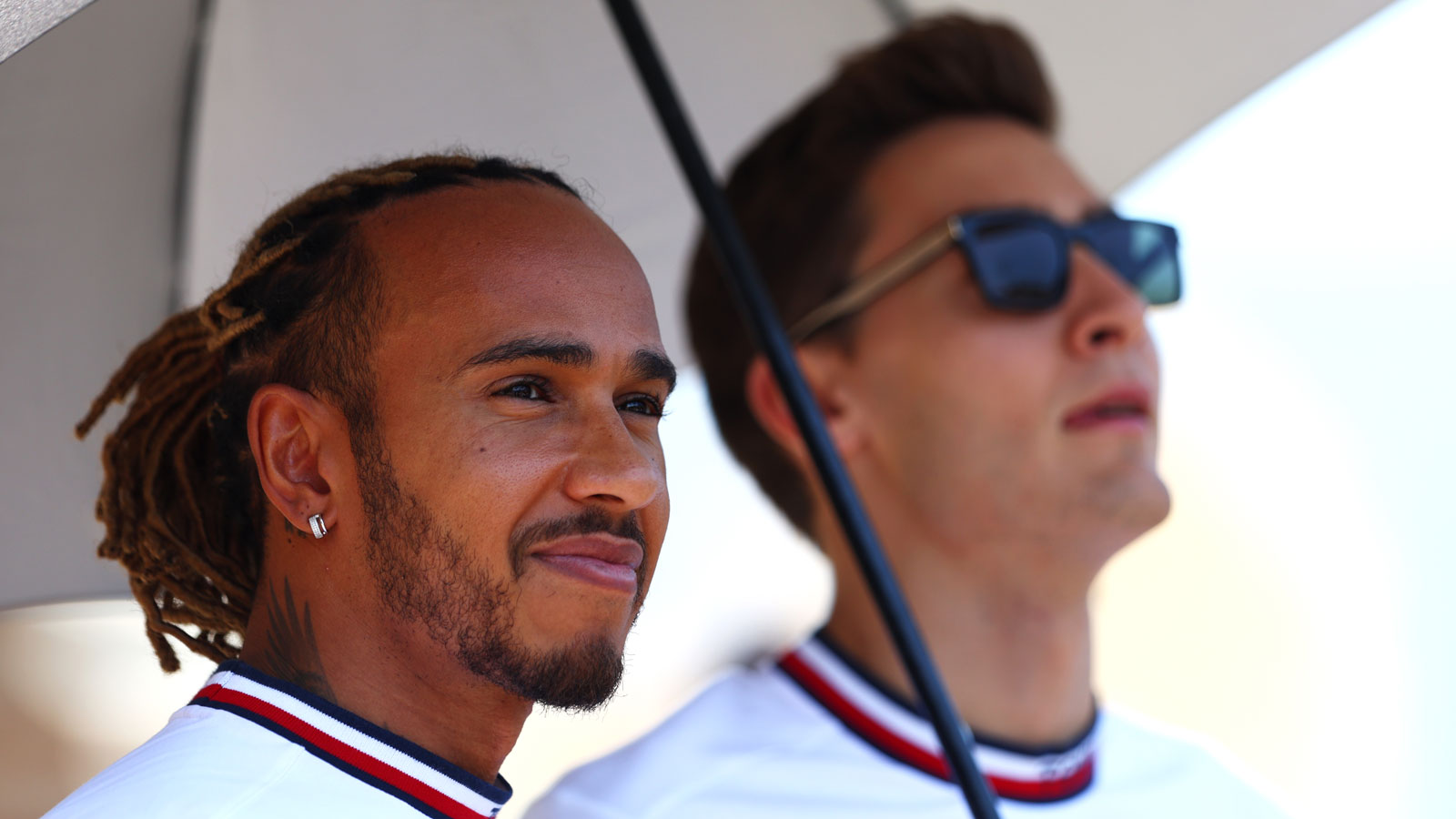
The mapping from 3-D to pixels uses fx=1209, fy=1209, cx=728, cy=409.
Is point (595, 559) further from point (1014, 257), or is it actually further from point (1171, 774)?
point (1171, 774)

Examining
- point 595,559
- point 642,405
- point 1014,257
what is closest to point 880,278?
point 1014,257

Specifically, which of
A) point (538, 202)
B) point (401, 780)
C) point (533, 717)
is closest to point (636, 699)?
point (533, 717)

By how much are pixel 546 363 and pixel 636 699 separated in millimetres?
265

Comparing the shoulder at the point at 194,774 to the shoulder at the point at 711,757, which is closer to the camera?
the shoulder at the point at 194,774

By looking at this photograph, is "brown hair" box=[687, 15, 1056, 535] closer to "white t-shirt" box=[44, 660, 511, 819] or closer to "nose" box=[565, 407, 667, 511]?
"nose" box=[565, 407, 667, 511]

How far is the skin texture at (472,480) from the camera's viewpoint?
78cm

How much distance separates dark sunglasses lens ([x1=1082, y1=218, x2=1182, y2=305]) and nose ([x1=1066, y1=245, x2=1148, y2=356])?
2cm

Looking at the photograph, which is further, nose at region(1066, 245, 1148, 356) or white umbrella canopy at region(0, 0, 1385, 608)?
nose at region(1066, 245, 1148, 356)

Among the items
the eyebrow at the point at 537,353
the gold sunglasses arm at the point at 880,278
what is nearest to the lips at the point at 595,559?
the eyebrow at the point at 537,353

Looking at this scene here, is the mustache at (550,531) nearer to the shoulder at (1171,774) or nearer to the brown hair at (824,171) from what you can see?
the brown hair at (824,171)

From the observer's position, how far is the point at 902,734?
0.90 metres

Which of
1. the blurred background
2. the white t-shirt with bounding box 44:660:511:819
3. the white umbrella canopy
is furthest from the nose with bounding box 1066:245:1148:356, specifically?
the white t-shirt with bounding box 44:660:511:819

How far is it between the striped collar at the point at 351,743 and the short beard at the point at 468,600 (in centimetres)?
7

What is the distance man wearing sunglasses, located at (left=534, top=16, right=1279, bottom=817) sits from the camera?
88cm
